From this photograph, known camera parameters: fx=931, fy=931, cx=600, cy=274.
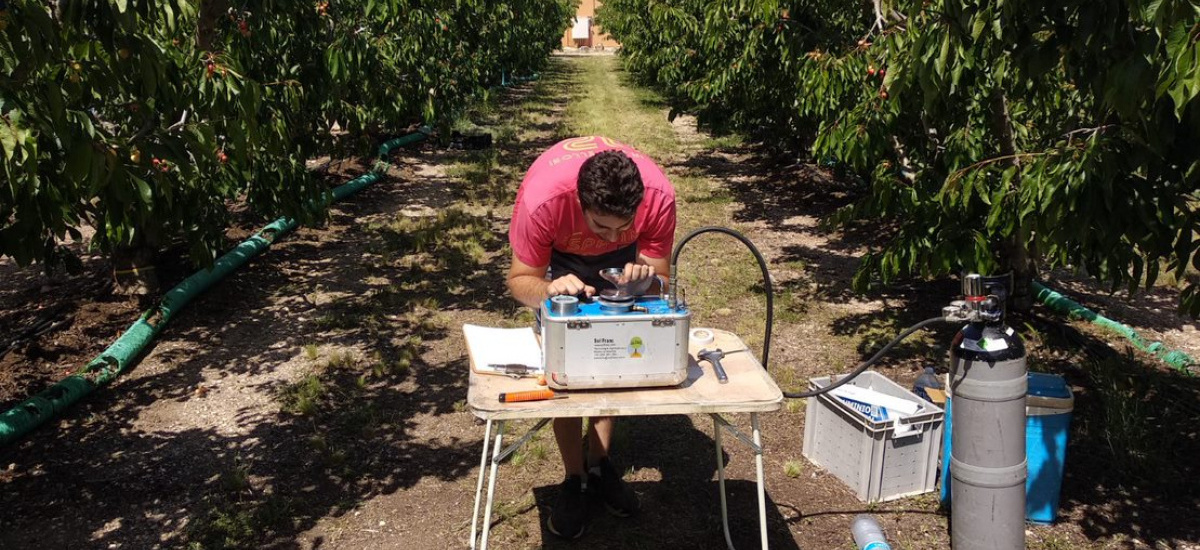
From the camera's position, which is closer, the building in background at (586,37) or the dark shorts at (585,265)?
the dark shorts at (585,265)

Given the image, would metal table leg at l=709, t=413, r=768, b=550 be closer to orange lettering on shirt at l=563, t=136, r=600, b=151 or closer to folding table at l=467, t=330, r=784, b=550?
folding table at l=467, t=330, r=784, b=550

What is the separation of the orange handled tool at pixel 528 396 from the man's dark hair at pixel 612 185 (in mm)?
670

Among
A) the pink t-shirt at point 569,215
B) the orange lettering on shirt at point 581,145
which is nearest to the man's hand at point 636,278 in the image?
the pink t-shirt at point 569,215

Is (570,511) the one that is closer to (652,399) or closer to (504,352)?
(504,352)

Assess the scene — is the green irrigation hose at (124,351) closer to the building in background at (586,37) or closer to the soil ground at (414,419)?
the soil ground at (414,419)

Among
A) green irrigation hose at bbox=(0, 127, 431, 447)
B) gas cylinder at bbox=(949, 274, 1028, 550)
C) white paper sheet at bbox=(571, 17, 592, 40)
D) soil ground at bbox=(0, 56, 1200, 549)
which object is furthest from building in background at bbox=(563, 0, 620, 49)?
gas cylinder at bbox=(949, 274, 1028, 550)

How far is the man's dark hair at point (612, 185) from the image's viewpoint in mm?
3160

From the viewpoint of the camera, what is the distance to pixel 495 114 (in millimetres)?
21125

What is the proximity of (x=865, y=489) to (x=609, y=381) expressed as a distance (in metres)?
1.86

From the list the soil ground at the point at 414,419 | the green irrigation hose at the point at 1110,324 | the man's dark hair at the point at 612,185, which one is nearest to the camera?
the man's dark hair at the point at 612,185

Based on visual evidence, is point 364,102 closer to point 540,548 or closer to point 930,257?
point 930,257

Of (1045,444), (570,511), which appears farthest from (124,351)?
(1045,444)

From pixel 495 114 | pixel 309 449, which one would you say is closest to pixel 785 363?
pixel 309 449

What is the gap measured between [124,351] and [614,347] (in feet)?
13.1
